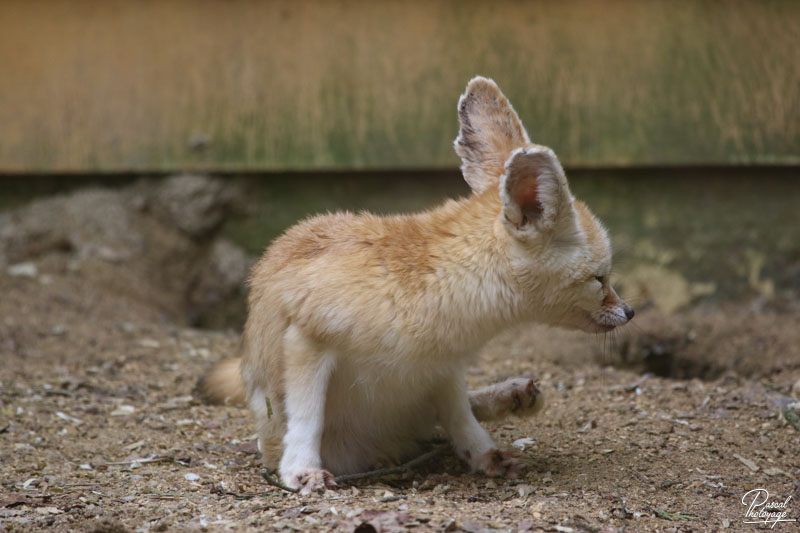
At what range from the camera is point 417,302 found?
3.52 metres

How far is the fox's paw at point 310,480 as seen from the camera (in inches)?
139

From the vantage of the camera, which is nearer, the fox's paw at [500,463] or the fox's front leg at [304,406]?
the fox's front leg at [304,406]

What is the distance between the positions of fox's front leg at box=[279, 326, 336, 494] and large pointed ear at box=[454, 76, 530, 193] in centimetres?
101

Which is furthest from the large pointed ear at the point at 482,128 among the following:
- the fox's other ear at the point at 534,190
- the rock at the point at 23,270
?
the rock at the point at 23,270

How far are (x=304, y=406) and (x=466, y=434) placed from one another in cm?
79

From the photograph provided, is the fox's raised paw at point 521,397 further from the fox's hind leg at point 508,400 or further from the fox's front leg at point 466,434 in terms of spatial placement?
the fox's front leg at point 466,434

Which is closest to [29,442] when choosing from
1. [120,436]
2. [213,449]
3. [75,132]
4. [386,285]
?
[120,436]

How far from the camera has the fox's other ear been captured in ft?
10.5

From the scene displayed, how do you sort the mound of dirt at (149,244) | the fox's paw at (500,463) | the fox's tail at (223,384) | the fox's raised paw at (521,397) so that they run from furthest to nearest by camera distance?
1. the mound of dirt at (149,244)
2. the fox's tail at (223,384)
3. the fox's raised paw at (521,397)
4. the fox's paw at (500,463)

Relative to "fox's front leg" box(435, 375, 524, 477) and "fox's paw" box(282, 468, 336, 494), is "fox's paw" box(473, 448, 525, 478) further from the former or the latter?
"fox's paw" box(282, 468, 336, 494)

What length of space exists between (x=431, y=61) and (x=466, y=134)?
9.13 ft

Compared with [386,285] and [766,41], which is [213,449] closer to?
[386,285]

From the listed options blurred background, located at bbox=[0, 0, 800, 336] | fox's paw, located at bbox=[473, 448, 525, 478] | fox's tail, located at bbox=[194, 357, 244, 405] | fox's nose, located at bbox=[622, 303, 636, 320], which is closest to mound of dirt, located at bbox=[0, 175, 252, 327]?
blurred background, located at bbox=[0, 0, 800, 336]

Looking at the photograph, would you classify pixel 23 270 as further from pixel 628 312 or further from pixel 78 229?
pixel 628 312
